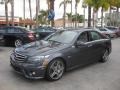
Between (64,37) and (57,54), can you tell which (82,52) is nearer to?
(64,37)

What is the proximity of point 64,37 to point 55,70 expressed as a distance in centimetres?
157

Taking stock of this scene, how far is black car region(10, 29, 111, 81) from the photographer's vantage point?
6.25 m

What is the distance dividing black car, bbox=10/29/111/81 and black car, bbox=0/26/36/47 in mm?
6444

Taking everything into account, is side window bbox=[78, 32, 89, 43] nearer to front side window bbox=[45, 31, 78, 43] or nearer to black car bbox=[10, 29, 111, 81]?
black car bbox=[10, 29, 111, 81]

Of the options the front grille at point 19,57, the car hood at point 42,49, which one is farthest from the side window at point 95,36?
the front grille at point 19,57

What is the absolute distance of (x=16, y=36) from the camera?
14477 mm

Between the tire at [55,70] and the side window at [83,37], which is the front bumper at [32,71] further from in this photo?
the side window at [83,37]

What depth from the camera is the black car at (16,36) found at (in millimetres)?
14391

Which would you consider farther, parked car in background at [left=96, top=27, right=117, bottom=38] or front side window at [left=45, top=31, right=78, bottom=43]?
parked car in background at [left=96, top=27, right=117, bottom=38]

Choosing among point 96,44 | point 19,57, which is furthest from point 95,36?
point 19,57

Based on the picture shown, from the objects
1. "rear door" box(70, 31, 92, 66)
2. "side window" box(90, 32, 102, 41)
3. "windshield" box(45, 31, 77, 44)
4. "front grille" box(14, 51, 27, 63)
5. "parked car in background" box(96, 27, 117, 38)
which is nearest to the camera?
"front grille" box(14, 51, 27, 63)

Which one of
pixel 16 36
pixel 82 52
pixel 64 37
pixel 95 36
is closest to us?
pixel 82 52

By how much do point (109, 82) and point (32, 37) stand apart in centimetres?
877

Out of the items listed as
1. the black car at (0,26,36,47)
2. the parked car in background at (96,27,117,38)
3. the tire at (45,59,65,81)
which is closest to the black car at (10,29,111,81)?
the tire at (45,59,65,81)
